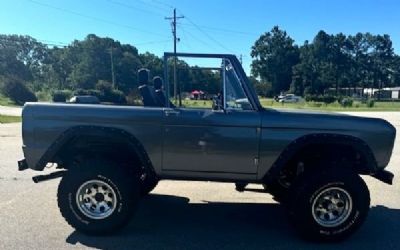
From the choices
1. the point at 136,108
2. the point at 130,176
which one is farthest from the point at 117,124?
the point at 130,176

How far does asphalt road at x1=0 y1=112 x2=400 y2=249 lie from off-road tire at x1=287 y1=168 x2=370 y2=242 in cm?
15

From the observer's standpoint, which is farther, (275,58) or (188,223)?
(275,58)

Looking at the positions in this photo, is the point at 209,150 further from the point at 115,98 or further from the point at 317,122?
the point at 115,98

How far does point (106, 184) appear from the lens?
530 cm

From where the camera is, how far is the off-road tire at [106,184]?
17.3 feet

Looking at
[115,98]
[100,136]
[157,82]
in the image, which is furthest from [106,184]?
[115,98]

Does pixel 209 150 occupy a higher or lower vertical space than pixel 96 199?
higher

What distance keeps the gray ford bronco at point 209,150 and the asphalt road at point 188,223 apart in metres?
0.25

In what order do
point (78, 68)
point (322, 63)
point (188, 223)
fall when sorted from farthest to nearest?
point (322, 63) → point (78, 68) → point (188, 223)

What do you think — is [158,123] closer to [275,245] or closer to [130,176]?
[130,176]

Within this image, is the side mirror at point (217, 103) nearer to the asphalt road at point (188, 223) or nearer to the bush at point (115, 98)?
the asphalt road at point (188, 223)

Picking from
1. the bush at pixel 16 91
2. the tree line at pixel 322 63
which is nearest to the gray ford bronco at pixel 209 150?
Result: the bush at pixel 16 91

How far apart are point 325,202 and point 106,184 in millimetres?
2453

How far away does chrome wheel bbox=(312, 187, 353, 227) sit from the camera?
5273mm
